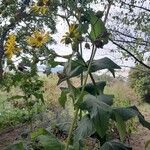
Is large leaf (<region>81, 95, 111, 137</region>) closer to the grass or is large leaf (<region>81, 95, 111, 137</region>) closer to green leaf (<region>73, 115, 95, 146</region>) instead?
green leaf (<region>73, 115, 95, 146</region>)

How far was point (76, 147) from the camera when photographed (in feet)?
4.98

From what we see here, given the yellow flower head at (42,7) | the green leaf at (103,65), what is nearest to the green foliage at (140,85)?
the yellow flower head at (42,7)

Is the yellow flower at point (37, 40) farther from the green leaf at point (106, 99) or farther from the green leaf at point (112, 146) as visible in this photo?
the green leaf at point (112, 146)

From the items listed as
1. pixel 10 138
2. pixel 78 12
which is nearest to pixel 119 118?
pixel 78 12

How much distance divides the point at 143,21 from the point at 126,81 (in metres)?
6.93

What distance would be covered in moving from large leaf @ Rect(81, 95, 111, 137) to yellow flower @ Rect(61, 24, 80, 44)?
0.22 metres

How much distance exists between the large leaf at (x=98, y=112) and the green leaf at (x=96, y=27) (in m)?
0.23

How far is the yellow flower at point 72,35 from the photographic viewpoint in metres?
1.54

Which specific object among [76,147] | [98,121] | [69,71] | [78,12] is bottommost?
[76,147]

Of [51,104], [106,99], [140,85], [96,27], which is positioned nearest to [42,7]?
[96,27]

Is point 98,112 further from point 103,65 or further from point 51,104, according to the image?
point 51,104

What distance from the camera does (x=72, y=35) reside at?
156 centimetres

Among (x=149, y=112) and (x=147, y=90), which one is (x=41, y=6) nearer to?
(x=149, y=112)

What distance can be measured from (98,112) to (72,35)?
1.01ft
